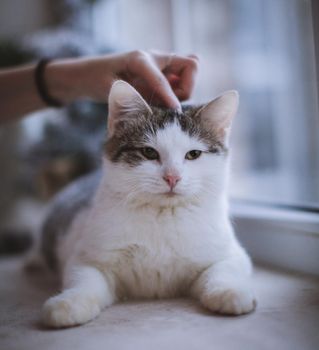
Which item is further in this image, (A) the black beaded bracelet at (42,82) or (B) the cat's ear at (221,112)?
(A) the black beaded bracelet at (42,82)

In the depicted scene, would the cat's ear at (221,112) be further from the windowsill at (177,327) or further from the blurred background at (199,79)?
the blurred background at (199,79)

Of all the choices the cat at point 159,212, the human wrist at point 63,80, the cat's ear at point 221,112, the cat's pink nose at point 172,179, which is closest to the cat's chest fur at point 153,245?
the cat at point 159,212

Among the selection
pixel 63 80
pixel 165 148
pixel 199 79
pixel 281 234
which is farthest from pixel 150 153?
pixel 199 79

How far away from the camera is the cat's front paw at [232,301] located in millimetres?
1109

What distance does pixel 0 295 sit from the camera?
5.05 feet

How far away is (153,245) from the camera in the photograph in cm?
128

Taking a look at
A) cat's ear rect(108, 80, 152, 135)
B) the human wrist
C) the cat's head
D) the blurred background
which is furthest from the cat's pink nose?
the blurred background

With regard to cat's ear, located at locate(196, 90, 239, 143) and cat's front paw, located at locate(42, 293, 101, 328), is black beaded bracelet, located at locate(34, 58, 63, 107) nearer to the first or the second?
cat's ear, located at locate(196, 90, 239, 143)

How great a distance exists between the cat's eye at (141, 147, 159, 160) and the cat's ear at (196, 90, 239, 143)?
0.21 meters

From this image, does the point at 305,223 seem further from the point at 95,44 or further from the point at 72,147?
the point at 95,44

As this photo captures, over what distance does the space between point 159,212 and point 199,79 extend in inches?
66.3

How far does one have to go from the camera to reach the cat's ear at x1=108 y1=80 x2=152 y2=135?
4.20ft

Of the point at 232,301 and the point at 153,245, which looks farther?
the point at 153,245

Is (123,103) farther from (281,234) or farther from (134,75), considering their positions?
(281,234)
